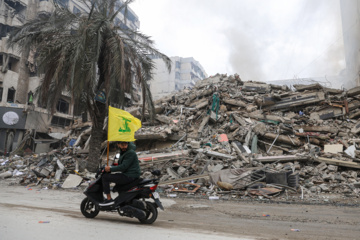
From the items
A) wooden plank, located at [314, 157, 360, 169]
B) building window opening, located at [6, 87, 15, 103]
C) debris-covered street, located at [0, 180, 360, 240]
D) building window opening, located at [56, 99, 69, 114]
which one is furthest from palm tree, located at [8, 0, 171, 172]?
building window opening, located at [56, 99, 69, 114]

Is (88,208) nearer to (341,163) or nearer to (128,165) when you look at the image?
(128,165)

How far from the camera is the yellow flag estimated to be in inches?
179

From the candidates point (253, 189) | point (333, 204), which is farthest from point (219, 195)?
point (333, 204)

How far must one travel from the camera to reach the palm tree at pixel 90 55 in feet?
31.7

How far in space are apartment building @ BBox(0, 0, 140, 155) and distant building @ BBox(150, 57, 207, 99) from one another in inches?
1232

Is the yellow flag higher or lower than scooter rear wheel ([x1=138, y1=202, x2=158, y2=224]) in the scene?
higher

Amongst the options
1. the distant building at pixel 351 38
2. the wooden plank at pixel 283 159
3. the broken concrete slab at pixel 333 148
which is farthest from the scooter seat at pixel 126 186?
the distant building at pixel 351 38

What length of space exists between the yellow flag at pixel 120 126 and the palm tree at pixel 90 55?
5.14m

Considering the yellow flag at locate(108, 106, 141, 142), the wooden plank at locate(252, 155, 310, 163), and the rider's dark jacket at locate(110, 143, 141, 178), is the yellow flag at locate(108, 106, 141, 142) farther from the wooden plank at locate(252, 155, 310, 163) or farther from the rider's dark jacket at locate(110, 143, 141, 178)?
the wooden plank at locate(252, 155, 310, 163)

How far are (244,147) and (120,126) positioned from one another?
9936 millimetres

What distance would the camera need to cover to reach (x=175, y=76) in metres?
64.4

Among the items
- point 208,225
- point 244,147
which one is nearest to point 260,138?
point 244,147

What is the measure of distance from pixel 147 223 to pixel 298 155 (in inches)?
359

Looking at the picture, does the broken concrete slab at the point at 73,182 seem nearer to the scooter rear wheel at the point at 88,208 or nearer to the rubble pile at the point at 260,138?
the rubble pile at the point at 260,138
